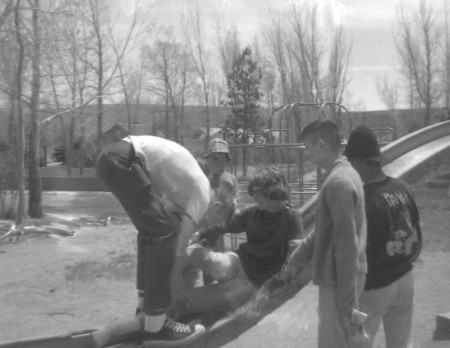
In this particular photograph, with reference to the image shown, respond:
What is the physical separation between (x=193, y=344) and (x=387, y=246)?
1196mm

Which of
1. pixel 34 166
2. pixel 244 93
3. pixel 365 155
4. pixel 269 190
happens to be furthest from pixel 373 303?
pixel 244 93

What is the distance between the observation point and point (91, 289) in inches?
285

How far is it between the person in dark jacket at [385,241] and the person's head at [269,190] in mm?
713

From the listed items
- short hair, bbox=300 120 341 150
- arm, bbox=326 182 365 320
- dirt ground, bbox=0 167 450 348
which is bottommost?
dirt ground, bbox=0 167 450 348

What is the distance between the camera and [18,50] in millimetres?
12547

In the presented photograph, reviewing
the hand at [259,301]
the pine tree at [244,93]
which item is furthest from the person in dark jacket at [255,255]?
the pine tree at [244,93]

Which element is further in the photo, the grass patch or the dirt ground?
the grass patch

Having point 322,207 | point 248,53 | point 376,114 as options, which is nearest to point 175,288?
point 322,207

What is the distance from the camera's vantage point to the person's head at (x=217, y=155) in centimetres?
525

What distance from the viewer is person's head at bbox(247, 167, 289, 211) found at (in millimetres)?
3764

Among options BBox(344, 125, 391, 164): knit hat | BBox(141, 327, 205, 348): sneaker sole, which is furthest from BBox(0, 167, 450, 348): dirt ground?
BBox(344, 125, 391, 164): knit hat

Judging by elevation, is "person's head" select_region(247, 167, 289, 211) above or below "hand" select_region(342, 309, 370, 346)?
above

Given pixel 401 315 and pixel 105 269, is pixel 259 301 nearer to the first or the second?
pixel 401 315

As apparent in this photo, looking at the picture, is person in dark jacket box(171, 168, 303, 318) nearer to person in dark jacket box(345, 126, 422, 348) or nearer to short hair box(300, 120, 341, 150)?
person in dark jacket box(345, 126, 422, 348)
